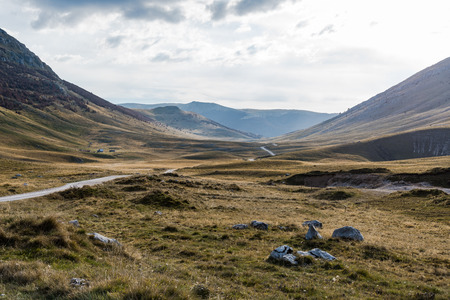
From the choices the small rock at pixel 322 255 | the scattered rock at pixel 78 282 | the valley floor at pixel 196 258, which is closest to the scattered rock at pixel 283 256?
the valley floor at pixel 196 258

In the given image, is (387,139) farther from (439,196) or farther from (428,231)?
(428,231)

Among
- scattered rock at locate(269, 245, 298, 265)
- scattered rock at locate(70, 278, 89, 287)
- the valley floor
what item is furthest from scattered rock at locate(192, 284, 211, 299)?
scattered rock at locate(269, 245, 298, 265)

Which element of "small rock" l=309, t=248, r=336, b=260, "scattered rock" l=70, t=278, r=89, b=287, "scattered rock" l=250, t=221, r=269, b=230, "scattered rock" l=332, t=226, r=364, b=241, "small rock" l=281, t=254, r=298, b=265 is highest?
"scattered rock" l=70, t=278, r=89, b=287

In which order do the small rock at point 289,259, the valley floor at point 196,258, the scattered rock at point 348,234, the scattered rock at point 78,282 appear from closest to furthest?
the scattered rock at point 78,282 < the valley floor at point 196,258 < the small rock at point 289,259 < the scattered rock at point 348,234

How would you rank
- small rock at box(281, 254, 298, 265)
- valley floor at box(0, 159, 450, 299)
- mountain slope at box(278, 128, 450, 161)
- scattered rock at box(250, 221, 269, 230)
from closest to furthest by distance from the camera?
valley floor at box(0, 159, 450, 299)
small rock at box(281, 254, 298, 265)
scattered rock at box(250, 221, 269, 230)
mountain slope at box(278, 128, 450, 161)

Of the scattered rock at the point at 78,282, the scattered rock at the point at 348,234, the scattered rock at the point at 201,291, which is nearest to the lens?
the scattered rock at the point at 78,282

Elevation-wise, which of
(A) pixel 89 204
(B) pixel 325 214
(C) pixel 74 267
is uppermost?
(C) pixel 74 267

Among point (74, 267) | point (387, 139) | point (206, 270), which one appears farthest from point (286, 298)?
point (387, 139)

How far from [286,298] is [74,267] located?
7.86 metres

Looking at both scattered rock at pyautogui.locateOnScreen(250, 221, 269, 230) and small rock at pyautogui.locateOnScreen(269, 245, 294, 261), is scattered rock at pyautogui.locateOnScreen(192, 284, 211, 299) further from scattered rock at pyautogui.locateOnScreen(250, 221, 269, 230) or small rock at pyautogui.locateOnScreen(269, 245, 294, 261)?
scattered rock at pyautogui.locateOnScreen(250, 221, 269, 230)

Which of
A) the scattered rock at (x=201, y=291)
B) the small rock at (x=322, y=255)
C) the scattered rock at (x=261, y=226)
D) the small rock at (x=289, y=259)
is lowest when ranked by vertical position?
the scattered rock at (x=261, y=226)

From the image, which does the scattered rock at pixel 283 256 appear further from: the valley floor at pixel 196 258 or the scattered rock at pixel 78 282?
the scattered rock at pixel 78 282

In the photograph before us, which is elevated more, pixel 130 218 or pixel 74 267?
pixel 74 267

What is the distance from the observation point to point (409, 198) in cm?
4312
